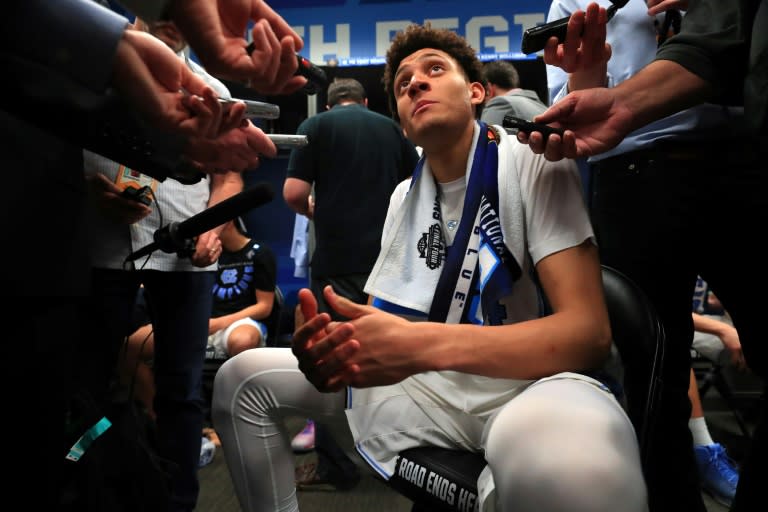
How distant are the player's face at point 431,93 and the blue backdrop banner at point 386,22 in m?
3.39

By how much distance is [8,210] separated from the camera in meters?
0.66

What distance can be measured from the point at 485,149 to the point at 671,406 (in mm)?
716

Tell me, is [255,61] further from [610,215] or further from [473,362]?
[610,215]

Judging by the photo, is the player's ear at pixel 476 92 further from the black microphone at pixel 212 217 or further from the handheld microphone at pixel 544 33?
the black microphone at pixel 212 217

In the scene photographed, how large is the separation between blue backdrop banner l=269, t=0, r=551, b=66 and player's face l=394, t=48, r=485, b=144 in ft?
11.1

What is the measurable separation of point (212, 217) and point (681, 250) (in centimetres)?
100

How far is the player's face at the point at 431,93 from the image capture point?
4.24ft

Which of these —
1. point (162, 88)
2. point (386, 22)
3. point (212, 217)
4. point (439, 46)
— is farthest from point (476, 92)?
point (386, 22)

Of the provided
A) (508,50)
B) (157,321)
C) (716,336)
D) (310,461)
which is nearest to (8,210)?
(157,321)

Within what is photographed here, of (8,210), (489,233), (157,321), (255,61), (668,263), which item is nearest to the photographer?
(8,210)

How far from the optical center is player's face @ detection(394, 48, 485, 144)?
1292mm

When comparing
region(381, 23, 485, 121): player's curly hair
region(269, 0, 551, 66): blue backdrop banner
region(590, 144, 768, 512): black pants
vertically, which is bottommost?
region(590, 144, 768, 512): black pants

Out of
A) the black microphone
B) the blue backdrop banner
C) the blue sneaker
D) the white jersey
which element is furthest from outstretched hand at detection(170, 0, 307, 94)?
the blue backdrop banner

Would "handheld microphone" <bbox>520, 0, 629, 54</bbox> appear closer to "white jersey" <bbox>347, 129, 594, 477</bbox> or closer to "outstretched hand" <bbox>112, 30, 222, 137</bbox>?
"white jersey" <bbox>347, 129, 594, 477</bbox>
